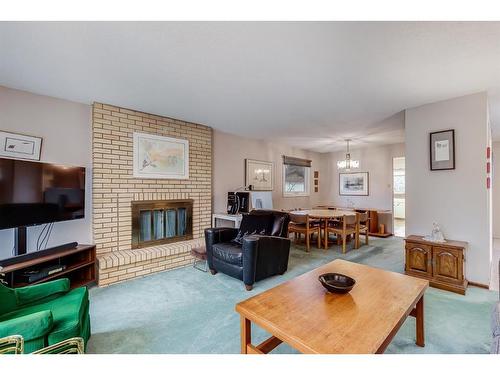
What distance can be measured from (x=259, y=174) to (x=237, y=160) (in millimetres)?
734

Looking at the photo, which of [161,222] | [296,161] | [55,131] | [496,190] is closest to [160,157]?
[161,222]

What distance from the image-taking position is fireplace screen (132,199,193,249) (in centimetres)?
341

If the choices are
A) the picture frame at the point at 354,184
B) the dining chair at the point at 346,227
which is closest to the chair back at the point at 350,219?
the dining chair at the point at 346,227

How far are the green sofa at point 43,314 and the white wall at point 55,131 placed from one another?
138cm

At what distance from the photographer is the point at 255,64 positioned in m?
2.09

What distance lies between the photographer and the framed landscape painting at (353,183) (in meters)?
6.44

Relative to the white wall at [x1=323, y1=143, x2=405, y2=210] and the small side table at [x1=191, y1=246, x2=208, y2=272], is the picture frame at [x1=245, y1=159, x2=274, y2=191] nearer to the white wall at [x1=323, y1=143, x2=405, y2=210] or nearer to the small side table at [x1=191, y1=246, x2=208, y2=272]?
the small side table at [x1=191, y1=246, x2=208, y2=272]

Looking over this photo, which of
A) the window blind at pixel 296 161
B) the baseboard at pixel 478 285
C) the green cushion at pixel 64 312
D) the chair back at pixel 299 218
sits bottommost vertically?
the baseboard at pixel 478 285

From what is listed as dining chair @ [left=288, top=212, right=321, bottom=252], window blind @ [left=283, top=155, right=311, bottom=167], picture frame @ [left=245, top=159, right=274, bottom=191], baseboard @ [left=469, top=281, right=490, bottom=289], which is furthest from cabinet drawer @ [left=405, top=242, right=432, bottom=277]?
window blind @ [left=283, top=155, right=311, bottom=167]

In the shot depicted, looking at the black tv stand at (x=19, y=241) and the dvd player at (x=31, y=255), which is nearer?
the dvd player at (x=31, y=255)

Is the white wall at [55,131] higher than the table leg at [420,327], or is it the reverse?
the white wall at [55,131]

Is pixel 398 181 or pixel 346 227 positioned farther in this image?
pixel 398 181

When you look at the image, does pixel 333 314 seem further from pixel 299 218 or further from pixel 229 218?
pixel 299 218

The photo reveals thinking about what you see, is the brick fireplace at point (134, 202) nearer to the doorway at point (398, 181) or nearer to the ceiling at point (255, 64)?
the ceiling at point (255, 64)
